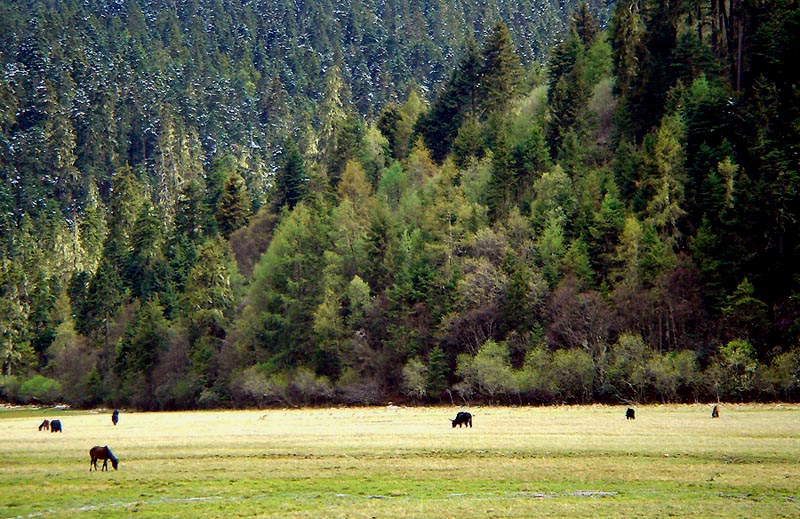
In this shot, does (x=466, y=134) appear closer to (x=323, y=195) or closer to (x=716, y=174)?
(x=323, y=195)

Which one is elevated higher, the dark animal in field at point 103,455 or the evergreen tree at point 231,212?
the evergreen tree at point 231,212

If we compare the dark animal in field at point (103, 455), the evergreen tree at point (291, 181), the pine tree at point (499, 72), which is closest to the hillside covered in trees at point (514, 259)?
the pine tree at point (499, 72)

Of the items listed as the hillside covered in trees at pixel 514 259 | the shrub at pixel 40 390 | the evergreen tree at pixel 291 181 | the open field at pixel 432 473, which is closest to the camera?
the open field at pixel 432 473

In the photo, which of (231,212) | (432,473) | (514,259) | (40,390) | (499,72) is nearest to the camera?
(432,473)

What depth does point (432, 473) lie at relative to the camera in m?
29.5

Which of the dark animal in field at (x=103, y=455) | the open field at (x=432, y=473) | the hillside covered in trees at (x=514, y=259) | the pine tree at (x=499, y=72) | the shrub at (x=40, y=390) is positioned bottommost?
the open field at (x=432, y=473)

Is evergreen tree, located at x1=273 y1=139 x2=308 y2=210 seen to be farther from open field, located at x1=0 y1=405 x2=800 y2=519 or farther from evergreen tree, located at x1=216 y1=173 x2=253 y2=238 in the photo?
open field, located at x1=0 y1=405 x2=800 y2=519

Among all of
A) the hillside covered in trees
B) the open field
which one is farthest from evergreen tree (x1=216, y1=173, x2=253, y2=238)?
the open field

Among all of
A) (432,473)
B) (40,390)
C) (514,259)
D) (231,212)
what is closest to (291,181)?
(231,212)

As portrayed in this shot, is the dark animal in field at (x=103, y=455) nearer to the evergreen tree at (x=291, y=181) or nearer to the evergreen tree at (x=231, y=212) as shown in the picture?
the evergreen tree at (x=291, y=181)

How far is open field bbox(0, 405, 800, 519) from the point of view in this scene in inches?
923

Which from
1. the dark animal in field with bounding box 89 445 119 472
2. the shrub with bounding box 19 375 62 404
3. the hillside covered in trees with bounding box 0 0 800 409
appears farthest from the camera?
the shrub with bounding box 19 375 62 404

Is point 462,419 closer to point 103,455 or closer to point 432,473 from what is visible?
point 432,473

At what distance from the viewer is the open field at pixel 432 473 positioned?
23438mm
